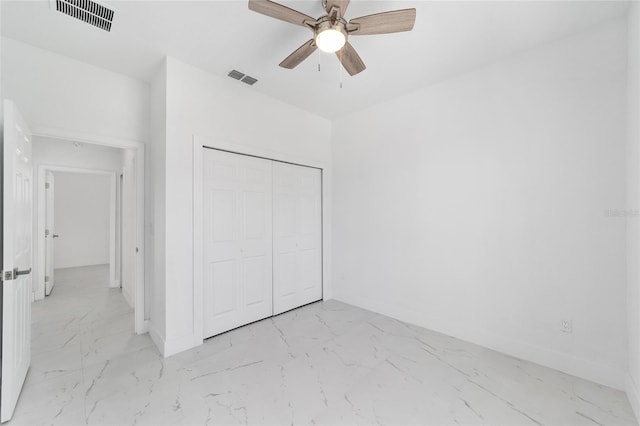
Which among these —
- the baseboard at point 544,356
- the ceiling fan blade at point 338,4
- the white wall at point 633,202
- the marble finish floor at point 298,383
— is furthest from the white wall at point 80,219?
the white wall at point 633,202

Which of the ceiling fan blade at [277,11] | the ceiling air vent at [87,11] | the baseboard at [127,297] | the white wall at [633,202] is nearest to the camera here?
the ceiling fan blade at [277,11]

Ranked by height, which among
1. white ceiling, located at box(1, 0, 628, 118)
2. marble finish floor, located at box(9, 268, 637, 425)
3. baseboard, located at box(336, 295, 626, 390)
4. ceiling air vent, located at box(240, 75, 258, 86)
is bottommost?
marble finish floor, located at box(9, 268, 637, 425)

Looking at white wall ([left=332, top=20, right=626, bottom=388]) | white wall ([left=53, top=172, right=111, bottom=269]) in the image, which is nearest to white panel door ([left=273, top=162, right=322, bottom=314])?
white wall ([left=332, top=20, right=626, bottom=388])

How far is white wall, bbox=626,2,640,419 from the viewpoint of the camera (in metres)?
1.84

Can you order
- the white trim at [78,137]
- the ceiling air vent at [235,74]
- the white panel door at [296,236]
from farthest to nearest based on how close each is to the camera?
the white panel door at [296,236] < the ceiling air vent at [235,74] < the white trim at [78,137]

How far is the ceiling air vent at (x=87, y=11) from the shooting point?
197 cm

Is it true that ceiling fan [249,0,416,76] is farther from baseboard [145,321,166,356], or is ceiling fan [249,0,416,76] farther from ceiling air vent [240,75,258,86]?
baseboard [145,321,166,356]

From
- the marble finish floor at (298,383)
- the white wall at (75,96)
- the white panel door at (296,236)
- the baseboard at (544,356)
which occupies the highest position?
the white wall at (75,96)

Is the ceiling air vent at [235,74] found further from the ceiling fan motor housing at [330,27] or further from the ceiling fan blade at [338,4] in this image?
the ceiling fan blade at [338,4]

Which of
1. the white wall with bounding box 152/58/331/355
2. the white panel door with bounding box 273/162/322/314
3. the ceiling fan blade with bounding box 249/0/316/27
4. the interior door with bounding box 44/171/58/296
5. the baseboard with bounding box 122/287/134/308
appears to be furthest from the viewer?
the interior door with bounding box 44/171/58/296

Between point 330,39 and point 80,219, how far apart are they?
27.5 feet

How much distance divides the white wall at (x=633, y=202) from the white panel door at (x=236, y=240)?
3.28 metres

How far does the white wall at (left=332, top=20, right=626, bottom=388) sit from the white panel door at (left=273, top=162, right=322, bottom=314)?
0.84 meters

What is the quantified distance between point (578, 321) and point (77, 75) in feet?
16.8
